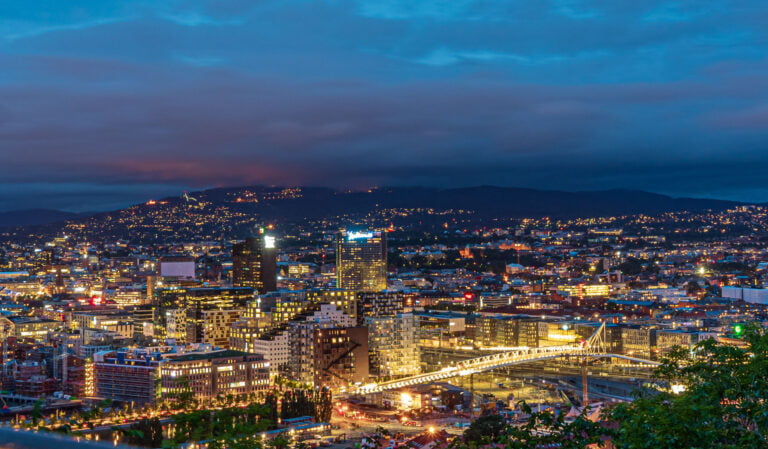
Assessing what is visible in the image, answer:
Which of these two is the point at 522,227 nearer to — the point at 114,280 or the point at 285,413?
the point at 114,280

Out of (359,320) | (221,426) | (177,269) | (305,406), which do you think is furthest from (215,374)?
(177,269)

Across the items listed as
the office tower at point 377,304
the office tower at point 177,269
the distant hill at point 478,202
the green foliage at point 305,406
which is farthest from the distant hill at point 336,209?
the green foliage at point 305,406

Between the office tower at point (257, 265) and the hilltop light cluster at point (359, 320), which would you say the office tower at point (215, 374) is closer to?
the hilltop light cluster at point (359, 320)

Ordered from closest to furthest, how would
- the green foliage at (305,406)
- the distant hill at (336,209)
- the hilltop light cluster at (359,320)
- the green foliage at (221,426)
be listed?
the green foliage at (221,426)
the green foliage at (305,406)
the hilltop light cluster at (359,320)
the distant hill at (336,209)

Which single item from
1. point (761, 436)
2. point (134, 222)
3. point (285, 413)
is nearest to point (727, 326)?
point (285, 413)

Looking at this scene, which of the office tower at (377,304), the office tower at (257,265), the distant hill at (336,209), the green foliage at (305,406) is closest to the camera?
the green foliage at (305,406)

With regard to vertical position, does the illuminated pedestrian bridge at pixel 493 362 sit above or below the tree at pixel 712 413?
below
